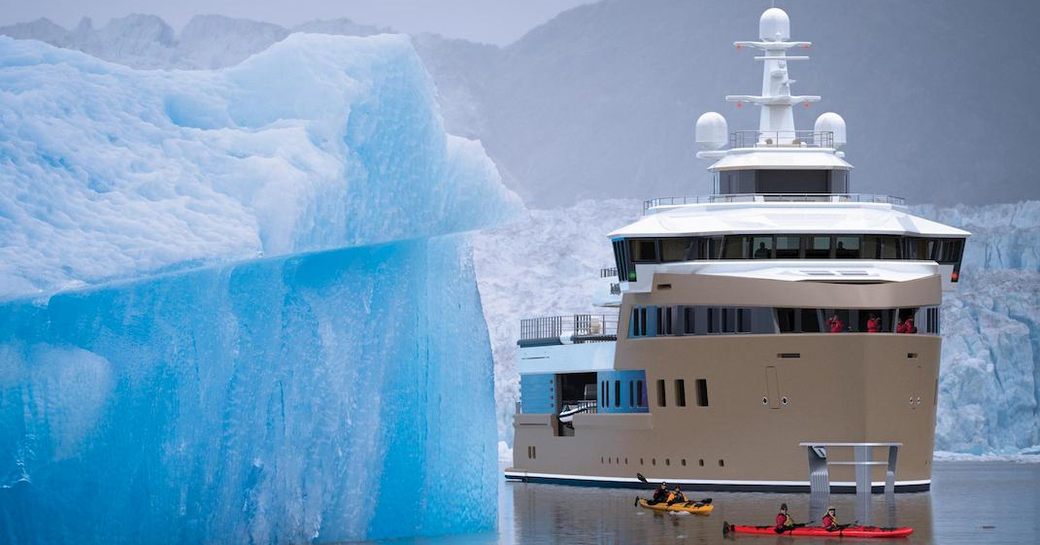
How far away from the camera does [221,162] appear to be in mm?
30234

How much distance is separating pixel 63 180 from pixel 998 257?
66601 millimetres

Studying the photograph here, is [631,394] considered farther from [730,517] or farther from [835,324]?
[730,517]

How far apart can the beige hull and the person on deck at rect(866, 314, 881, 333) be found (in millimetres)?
429

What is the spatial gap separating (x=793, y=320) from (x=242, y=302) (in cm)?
2165

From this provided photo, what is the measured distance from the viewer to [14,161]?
2805 centimetres

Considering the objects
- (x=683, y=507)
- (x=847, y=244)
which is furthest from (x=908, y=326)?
(x=683, y=507)

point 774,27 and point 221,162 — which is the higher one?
point 774,27

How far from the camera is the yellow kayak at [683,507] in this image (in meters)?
42.2

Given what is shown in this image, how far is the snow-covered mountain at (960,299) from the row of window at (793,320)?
11009 millimetres

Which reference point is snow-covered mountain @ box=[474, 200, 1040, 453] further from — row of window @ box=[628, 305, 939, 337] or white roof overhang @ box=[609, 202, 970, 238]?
row of window @ box=[628, 305, 939, 337]

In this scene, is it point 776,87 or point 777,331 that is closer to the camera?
point 777,331

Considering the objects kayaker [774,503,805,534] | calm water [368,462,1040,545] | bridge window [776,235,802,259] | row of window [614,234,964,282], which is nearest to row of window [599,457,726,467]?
calm water [368,462,1040,545]

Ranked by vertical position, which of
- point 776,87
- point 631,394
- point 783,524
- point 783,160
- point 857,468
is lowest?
point 783,524

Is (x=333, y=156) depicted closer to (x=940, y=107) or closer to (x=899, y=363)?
(x=899, y=363)
